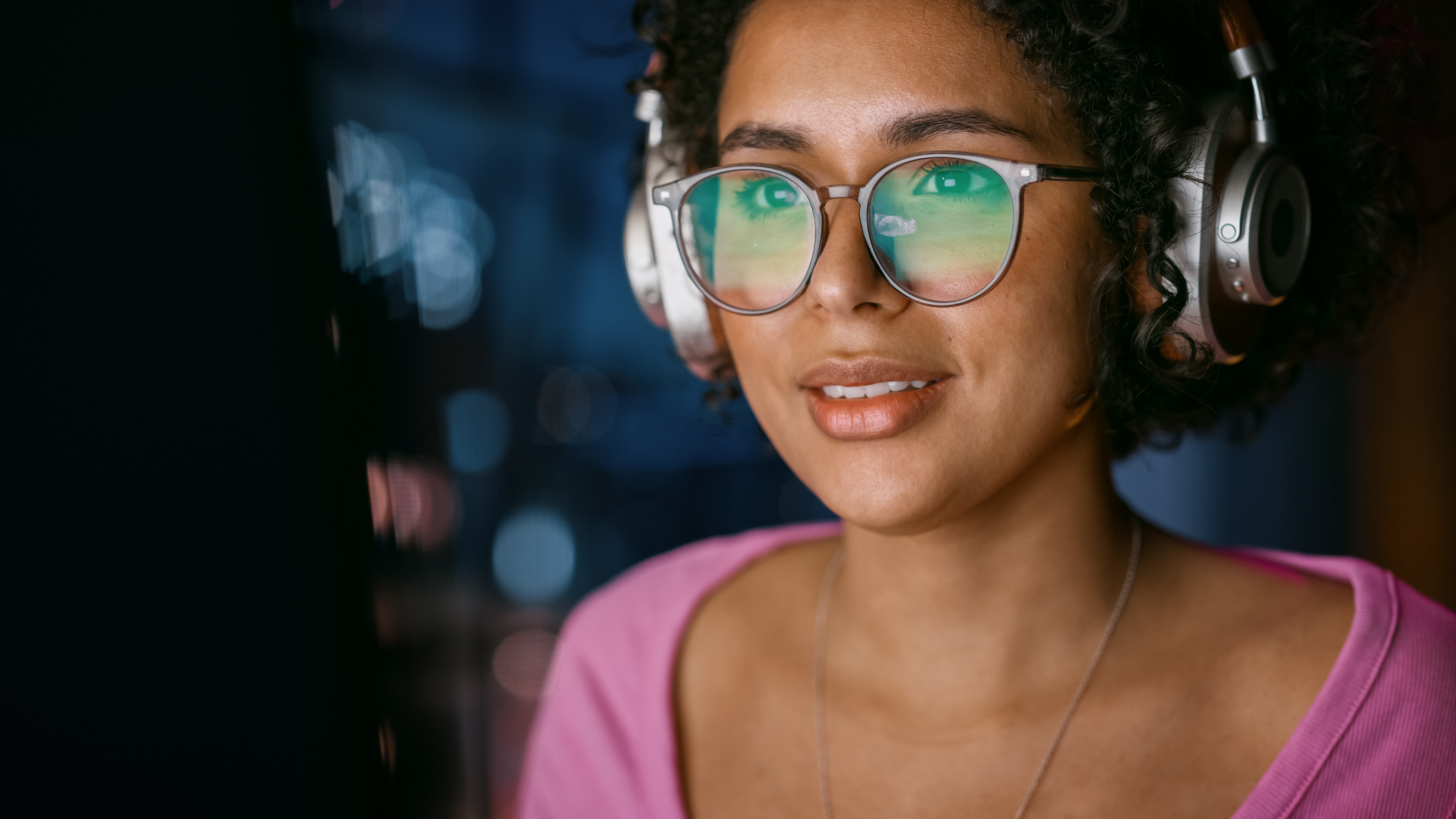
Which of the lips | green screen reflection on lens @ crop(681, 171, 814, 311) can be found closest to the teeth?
the lips

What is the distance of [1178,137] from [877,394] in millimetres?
400

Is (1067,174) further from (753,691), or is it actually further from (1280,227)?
(753,691)

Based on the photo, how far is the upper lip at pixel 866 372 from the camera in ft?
3.22

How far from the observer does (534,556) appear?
217cm

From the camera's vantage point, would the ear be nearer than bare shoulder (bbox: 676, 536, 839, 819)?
Yes

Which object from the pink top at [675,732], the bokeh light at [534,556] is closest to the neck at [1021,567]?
the pink top at [675,732]

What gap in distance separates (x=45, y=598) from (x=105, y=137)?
0.53m

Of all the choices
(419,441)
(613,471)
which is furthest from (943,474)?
(613,471)

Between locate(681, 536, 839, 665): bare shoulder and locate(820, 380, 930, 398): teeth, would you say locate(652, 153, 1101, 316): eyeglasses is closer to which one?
locate(820, 380, 930, 398): teeth

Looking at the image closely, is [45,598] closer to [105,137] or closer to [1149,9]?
[105,137]

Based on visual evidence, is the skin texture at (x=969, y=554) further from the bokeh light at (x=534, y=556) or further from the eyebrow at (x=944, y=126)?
the bokeh light at (x=534, y=556)

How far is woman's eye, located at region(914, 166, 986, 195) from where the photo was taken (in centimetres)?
95

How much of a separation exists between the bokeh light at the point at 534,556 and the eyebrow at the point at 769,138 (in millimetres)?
1240

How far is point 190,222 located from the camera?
122cm
